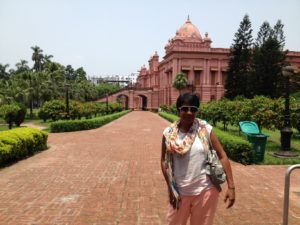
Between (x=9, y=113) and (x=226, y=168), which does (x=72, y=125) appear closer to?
(x=9, y=113)

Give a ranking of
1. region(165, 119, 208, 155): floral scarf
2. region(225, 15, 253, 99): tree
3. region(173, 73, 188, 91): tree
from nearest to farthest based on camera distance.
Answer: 1. region(165, 119, 208, 155): floral scarf
2. region(225, 15, 253, 99): tree
3. region(173, 73, 188, 91): tree

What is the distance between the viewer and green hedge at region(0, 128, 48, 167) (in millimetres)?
8305

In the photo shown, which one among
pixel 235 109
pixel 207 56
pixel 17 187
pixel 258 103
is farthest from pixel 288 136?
pixel 207 56

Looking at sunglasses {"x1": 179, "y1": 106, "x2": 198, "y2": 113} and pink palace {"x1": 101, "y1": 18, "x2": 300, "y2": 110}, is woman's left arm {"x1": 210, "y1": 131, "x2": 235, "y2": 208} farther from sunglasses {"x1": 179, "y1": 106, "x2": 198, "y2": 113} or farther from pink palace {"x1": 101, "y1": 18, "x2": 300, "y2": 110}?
pink palace {"x1": 101, "y1": 18, "x2": 300, "y2": 110}

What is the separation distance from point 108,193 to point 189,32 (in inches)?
2189

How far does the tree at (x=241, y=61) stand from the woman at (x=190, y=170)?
40402mm

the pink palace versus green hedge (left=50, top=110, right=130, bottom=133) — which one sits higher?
the pink palace

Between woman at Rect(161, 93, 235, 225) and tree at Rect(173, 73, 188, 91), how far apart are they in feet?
158

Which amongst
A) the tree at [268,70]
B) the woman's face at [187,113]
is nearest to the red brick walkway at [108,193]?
the woman's face at [187,113]

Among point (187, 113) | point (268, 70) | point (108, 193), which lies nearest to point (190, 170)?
point (187, 113)

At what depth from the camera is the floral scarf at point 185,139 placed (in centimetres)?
271

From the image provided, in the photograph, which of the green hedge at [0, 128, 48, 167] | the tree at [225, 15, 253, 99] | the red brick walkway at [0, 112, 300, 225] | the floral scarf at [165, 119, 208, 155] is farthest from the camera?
the tree at [225, 15, 253, 99]

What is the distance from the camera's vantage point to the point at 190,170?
9.00 feet

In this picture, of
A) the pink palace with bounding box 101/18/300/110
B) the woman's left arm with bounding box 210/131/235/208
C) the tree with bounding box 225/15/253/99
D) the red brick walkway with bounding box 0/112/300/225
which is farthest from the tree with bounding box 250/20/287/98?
the woman's left arm with bounding box 210/131/235/208
